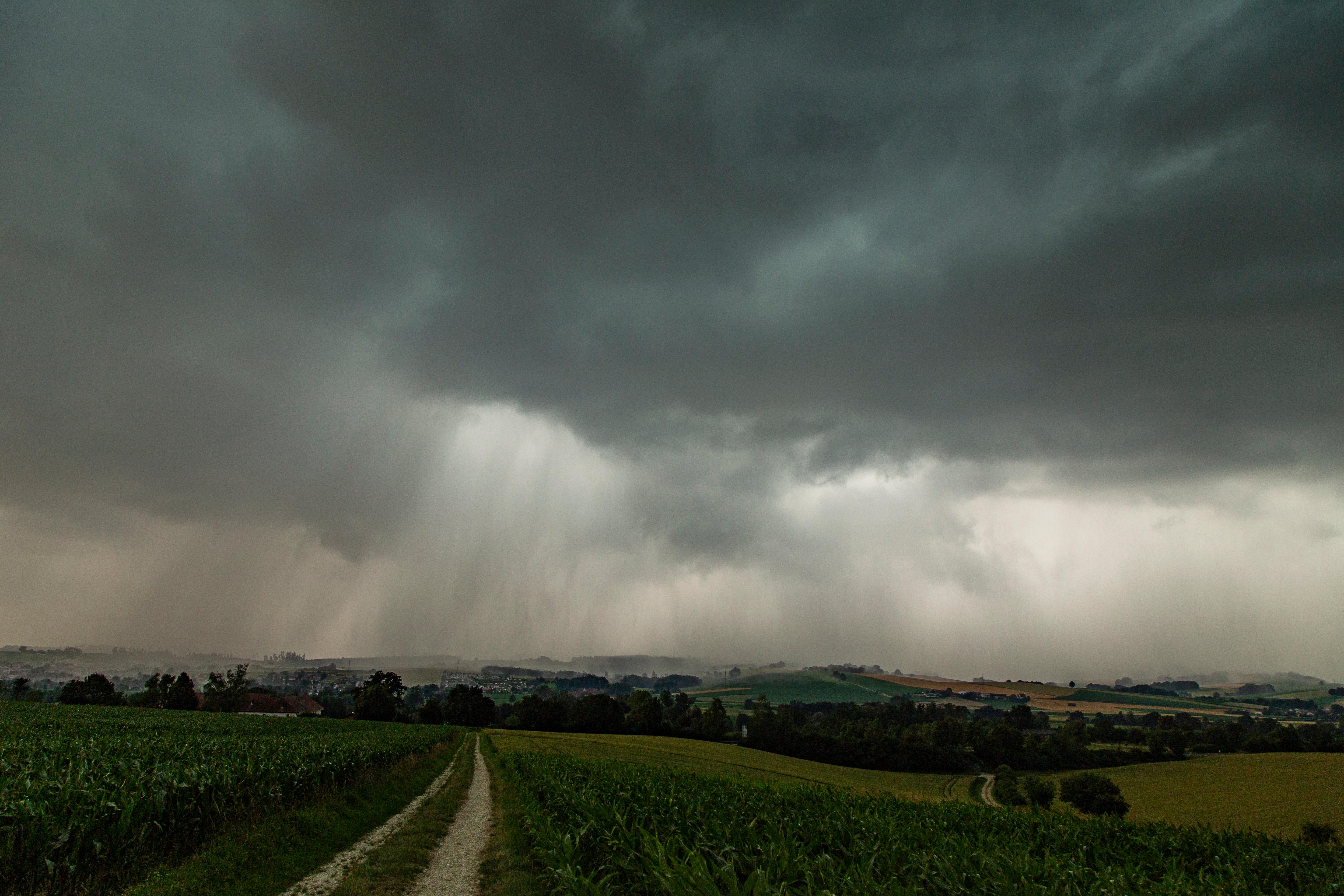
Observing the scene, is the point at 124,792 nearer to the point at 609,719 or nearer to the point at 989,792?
the point at 989,792

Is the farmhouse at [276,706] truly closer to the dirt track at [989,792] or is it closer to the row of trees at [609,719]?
the row of trees at [609,719]

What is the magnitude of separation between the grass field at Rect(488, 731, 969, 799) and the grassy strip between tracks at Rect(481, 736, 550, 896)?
26353mm

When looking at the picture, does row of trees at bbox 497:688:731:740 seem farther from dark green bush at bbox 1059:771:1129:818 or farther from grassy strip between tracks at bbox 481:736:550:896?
grassy strip between tracks at bbox 481:736:550:896

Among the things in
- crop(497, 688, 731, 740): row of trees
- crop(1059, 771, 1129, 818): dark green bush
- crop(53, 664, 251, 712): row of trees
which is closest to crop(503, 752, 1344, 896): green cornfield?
crop(1059, 771, 1129, 818): dark green bush

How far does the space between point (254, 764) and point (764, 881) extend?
21.0 metres

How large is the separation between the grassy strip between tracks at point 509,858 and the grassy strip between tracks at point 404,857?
1.80 metres

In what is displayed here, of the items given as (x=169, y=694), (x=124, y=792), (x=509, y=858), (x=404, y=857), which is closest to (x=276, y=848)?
(x=404, y=857)

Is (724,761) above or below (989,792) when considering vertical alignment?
above

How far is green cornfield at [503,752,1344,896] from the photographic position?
8.56 meters

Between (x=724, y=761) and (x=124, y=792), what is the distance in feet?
243

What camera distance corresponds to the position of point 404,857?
17.0 meters

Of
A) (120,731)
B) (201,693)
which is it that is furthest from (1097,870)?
(201,693)

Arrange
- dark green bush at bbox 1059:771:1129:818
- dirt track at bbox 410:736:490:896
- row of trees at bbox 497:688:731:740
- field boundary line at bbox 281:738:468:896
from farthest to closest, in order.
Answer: row of trees at bbox 497:688:731:740 < dark green bush at bbox 1059:771:1129:818 < dirt track at bbox 410:736:490:896 < field boundary line at bbox 281:738:468:896

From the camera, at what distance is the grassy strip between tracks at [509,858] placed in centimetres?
1397
